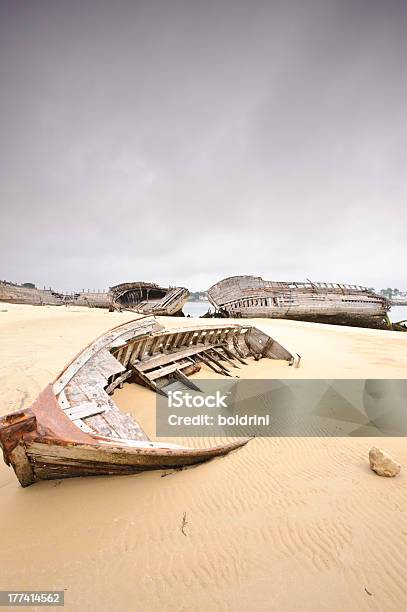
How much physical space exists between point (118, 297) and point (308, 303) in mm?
17815

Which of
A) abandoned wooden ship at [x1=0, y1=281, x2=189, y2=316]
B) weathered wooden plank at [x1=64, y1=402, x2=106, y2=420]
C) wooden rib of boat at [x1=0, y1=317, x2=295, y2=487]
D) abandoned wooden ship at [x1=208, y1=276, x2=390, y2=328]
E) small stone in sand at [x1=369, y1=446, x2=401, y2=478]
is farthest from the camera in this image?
abandoned wooden ship at [x1=0, y1=281, x2=189, y2=316]

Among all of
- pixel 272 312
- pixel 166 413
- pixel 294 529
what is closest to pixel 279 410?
pixel 166 413

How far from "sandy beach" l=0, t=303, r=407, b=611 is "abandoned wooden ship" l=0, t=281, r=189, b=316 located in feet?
65.4

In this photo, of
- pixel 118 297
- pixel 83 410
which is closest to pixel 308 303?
pixel 118 297

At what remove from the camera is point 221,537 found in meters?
1.84

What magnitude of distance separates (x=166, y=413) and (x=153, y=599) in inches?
105

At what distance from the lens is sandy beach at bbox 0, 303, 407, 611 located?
1.48 m

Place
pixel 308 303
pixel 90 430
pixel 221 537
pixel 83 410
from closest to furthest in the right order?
pixel 221 537 < pixel 90 430 < pixel 83 410 < pixel 308 303

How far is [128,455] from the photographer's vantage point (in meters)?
2.03

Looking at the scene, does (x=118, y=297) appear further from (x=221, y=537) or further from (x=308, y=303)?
(x=221, y=537)

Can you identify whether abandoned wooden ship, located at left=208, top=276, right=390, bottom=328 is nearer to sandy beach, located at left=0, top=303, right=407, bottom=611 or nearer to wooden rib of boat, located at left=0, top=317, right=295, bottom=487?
wooden rib of boat, located at left=0, top=317, right=295, bottom=487

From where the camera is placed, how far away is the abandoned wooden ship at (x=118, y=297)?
78.0ft

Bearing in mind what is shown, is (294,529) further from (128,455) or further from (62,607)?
(62,607)

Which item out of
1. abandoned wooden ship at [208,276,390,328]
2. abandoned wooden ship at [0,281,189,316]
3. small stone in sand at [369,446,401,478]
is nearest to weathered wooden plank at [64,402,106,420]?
small stone in sand at [369,446,401,478]
